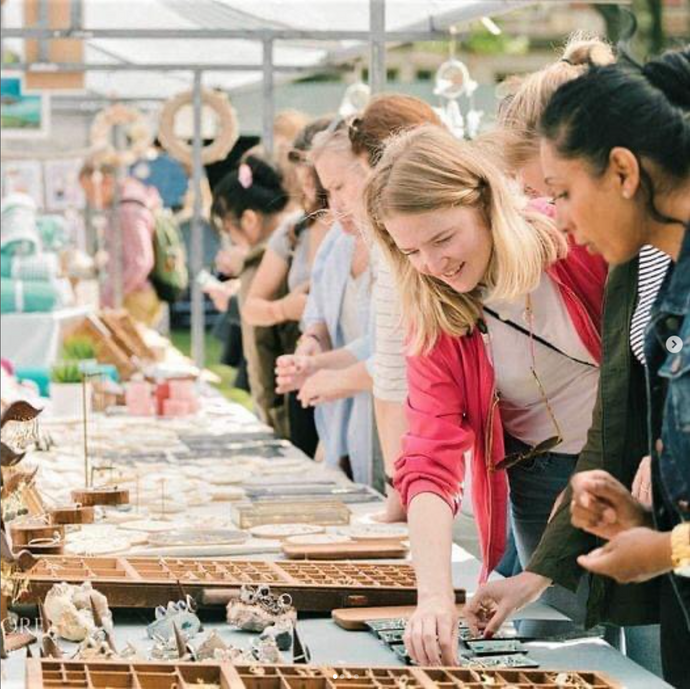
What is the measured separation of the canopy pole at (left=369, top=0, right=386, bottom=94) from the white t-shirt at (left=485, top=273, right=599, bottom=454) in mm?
2542

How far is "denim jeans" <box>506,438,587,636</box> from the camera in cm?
269

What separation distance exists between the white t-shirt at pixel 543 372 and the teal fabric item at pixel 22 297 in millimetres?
4668

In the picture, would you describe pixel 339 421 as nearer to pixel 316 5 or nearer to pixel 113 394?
pixel 113 394

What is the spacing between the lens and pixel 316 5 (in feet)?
22.1

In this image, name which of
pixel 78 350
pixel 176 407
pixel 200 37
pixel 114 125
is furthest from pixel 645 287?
pixel 114 125

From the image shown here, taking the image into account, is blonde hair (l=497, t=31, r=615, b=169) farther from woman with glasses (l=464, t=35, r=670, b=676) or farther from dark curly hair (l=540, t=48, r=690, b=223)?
dark curly hair (l=540, t=48, r=690, b=223)

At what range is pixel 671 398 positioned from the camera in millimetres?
1776

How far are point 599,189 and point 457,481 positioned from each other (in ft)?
2.67

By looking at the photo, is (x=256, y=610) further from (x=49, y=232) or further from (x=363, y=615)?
(x=49, y=232)

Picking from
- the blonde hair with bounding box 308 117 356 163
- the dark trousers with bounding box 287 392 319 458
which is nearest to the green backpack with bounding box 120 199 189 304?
the dark trousers with bounding box 287 392 319 458

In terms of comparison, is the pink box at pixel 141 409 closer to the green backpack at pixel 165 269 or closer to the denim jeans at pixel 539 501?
the denim jeans at pixel 539 501

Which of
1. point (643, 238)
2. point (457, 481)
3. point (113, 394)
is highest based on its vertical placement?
point (643, 238)

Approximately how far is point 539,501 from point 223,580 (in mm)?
580

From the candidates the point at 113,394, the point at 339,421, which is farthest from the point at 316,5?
the point at 339,421
